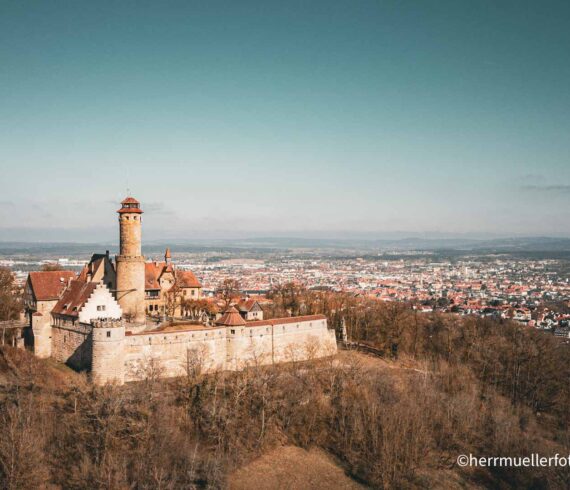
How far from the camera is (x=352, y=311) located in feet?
196

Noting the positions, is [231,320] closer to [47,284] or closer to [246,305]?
[246,305]

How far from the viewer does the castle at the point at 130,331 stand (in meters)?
37.8

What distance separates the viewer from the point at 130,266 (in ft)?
148

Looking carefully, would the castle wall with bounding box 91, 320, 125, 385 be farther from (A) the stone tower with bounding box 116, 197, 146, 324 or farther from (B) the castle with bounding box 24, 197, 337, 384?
(A) the stone tower with bounding box 116, 197, 146, 324

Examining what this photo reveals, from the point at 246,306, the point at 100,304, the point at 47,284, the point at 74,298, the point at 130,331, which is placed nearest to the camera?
the point at 130,331

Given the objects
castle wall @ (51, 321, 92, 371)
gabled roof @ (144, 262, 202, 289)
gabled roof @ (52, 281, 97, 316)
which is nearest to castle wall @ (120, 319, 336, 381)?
castle wall @ (51, 321, 92, 371)

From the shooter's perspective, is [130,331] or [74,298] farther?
[74,298]

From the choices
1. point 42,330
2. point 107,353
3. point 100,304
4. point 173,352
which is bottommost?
point 173,352

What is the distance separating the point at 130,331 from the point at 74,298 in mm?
5542

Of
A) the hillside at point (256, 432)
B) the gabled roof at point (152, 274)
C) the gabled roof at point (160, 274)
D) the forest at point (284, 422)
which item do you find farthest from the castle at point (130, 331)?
the gabled roof at point (160, 274)

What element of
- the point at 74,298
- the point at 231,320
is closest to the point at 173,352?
the point at 231,320

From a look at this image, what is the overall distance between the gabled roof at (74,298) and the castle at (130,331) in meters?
0.10

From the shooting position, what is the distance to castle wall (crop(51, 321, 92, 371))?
38.5m

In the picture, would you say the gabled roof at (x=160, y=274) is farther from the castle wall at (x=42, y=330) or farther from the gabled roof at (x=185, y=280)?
the castle wall at (x=42, y=330)
